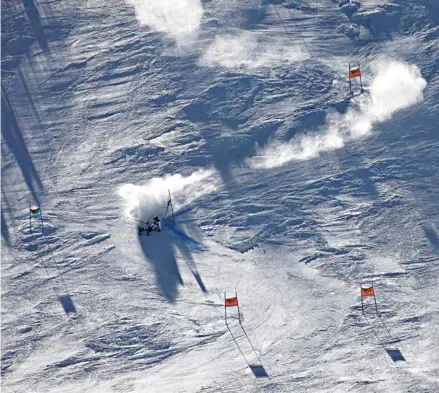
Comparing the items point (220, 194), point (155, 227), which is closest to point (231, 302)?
point (155, 227)

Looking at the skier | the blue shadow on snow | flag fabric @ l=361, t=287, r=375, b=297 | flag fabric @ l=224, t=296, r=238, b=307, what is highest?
the skier

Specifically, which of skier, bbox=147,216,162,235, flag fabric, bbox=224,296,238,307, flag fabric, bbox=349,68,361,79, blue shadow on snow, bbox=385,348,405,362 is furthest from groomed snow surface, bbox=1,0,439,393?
flag fabric, bbox=349,68,361,79

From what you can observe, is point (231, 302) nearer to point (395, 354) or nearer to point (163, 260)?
point (163, 260)

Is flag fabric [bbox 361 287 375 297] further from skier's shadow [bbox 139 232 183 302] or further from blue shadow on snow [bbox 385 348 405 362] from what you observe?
skier's shadow [bbox 139 232 183 302]

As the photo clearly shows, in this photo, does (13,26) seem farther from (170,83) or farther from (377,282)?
(377,282)

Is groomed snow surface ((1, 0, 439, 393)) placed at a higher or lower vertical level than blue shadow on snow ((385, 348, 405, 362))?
higher

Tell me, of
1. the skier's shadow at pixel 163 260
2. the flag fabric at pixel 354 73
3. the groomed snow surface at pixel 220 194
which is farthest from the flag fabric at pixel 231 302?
the flag fabric at pixel 354 73

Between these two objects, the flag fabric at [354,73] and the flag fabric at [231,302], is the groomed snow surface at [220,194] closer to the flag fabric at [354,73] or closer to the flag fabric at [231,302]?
the flag fabric at [231,302]

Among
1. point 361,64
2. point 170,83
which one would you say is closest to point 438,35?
point 361,64
